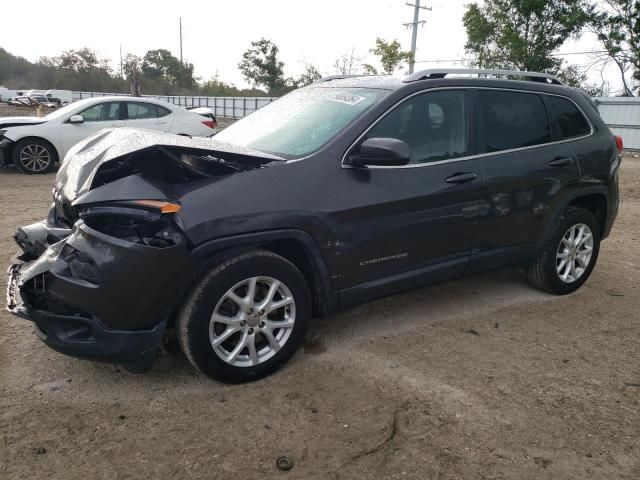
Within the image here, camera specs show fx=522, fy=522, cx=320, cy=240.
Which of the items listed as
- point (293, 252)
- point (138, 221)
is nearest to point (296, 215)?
point (293, 252)

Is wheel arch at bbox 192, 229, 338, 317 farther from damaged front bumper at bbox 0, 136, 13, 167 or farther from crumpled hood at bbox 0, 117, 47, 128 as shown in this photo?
damaged front bumper at bbox 0, 136, 13, 167

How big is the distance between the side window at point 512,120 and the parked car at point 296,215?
0.04 feet

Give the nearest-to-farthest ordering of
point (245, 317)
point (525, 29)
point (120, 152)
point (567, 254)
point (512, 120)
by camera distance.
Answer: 1. point (120, 152)
2. point (245, 317)
3. point (512, 120)
4. point (567, 254)
5. point (525, 29)

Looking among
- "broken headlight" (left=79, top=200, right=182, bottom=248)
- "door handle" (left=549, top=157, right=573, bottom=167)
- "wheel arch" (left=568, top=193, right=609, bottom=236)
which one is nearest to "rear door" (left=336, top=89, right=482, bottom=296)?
"door handle" (left=549, top=157, right=573, bottom=167)

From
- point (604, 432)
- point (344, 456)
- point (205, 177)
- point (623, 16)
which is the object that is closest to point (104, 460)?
point (344, 456)

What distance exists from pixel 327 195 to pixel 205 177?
700 millimetres

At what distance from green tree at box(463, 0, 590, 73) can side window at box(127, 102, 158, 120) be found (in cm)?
2440

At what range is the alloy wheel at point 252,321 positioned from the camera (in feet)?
9.17

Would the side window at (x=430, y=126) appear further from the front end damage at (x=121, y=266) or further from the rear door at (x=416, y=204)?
the front end damage at (x=121, y=266)

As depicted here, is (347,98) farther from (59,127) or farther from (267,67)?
(267,67)

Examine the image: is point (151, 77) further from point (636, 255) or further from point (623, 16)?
point (636, 255)

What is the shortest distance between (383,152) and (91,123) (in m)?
8.79

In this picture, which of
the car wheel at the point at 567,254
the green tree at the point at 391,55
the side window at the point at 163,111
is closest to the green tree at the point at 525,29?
the green tree at the point at 391,55

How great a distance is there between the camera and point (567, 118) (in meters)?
4.29
